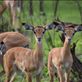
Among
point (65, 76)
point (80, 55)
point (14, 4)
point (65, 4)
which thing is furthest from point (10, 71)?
point (65, 4)

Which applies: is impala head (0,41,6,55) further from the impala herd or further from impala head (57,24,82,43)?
impala head (57,24,82,43)

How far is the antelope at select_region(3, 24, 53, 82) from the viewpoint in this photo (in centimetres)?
1021

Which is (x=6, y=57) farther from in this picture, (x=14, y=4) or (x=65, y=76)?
(x=14, y=4)

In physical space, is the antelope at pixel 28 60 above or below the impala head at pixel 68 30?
below

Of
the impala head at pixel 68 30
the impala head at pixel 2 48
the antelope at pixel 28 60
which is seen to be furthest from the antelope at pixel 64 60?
the impala head at pixel 2 48

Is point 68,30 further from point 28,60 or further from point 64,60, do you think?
point 28,60

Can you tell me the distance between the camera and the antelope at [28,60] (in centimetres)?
1021

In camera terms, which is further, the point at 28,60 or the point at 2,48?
the point at 2,48

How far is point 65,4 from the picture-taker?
2956cm

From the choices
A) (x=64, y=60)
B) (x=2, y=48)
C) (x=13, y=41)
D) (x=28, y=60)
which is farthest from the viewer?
(x=13, y=41)

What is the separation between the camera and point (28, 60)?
10.4 metres

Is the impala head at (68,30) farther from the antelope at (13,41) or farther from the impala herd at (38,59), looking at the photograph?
the antelope at (13,41)

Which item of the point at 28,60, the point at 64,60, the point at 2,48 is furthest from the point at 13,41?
the point at 64,60

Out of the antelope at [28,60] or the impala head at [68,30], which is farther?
the impala head at [68,30]
